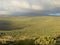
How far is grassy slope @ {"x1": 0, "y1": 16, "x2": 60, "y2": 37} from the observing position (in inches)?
395

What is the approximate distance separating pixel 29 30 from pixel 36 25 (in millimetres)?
445

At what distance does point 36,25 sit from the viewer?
10.4 meters

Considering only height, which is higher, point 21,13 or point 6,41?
point 21,13

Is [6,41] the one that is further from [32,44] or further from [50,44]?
[50,44]

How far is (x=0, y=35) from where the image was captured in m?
9.89

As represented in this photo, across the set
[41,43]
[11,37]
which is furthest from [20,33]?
[41,43]

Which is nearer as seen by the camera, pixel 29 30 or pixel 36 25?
pixel 29 30

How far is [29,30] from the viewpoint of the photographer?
33.4ft

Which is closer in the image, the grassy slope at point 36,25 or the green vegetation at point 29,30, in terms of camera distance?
the green vegetation at point 29,30

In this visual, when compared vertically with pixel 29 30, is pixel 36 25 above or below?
above

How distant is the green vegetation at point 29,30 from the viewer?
983 cm

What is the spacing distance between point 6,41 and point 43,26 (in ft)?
6.23

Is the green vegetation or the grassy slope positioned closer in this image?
the green vegetation

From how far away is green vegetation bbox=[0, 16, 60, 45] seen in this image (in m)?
9.83
